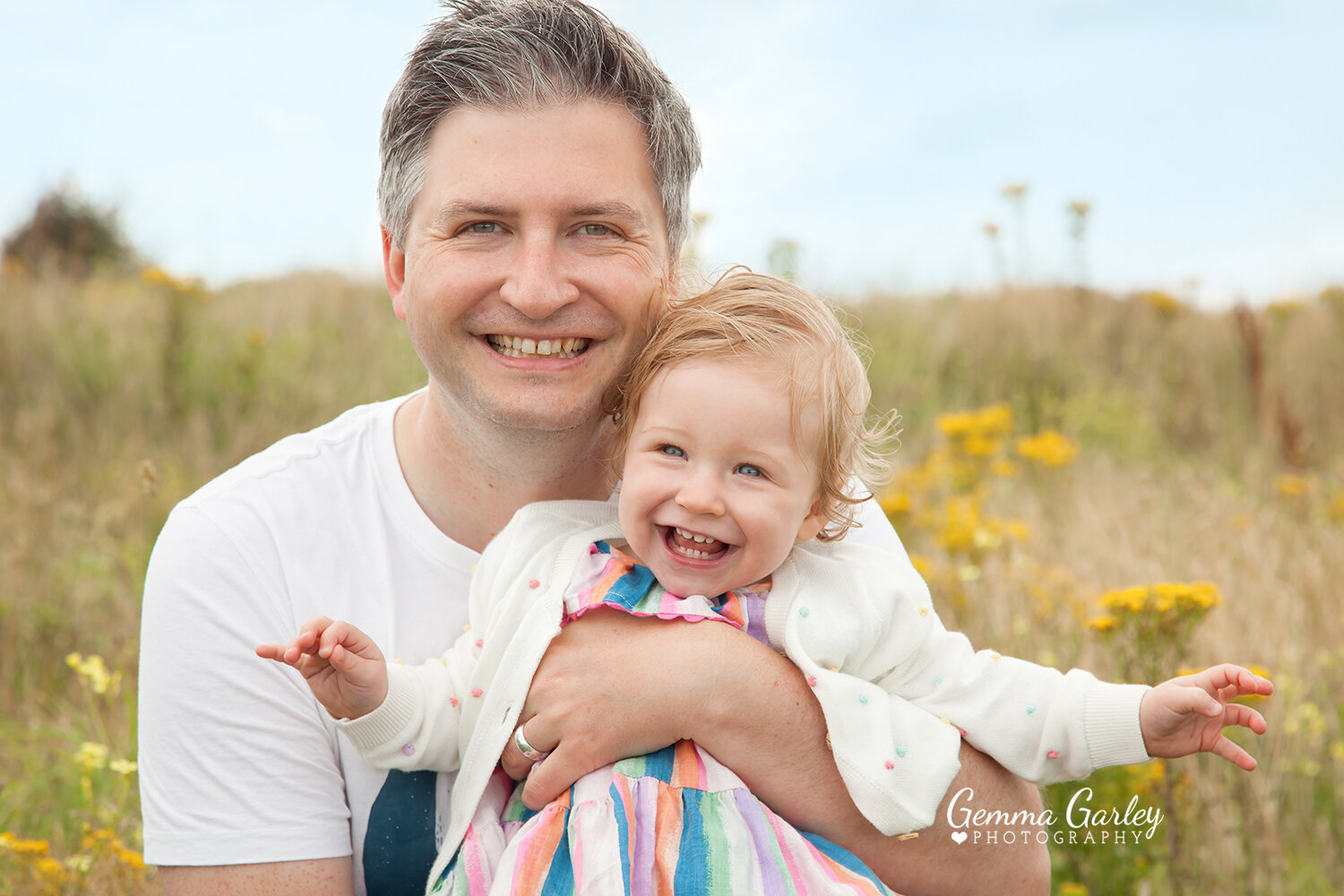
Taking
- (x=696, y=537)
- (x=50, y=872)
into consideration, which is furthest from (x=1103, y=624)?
(x=50, y=872)

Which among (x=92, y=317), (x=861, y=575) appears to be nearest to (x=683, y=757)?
(x=861, y=575)

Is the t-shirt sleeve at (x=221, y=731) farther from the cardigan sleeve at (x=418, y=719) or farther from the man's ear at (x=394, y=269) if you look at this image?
the man's ear at (x=394, y=269)

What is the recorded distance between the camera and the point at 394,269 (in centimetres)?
237

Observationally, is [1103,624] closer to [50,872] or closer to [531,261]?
[531,261]

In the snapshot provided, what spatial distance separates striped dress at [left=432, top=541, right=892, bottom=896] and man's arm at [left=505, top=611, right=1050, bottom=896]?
39 mm

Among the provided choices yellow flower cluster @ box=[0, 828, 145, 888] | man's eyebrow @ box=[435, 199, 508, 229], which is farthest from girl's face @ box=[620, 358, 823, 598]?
yellow flower cluster @ box=[0, 828, 145, 888]

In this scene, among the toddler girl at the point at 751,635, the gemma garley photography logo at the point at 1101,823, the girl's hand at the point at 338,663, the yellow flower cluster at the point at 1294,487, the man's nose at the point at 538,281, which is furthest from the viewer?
the yellow flower cluster at the point at 1294,487

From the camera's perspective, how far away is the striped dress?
172 centimetres

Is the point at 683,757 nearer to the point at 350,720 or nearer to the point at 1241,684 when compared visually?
the point at 350,720

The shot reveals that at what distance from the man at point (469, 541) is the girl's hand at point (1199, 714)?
311 mm

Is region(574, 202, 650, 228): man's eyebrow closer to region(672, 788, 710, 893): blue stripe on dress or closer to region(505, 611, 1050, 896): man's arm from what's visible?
region(505, 611, 1050, 896): man's arm

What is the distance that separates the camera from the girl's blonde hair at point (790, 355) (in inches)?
78.3

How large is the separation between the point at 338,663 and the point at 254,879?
0.52m

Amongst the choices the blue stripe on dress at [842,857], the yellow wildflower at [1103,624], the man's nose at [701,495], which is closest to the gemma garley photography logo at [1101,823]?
the yellow wildflower at [1103,624]
